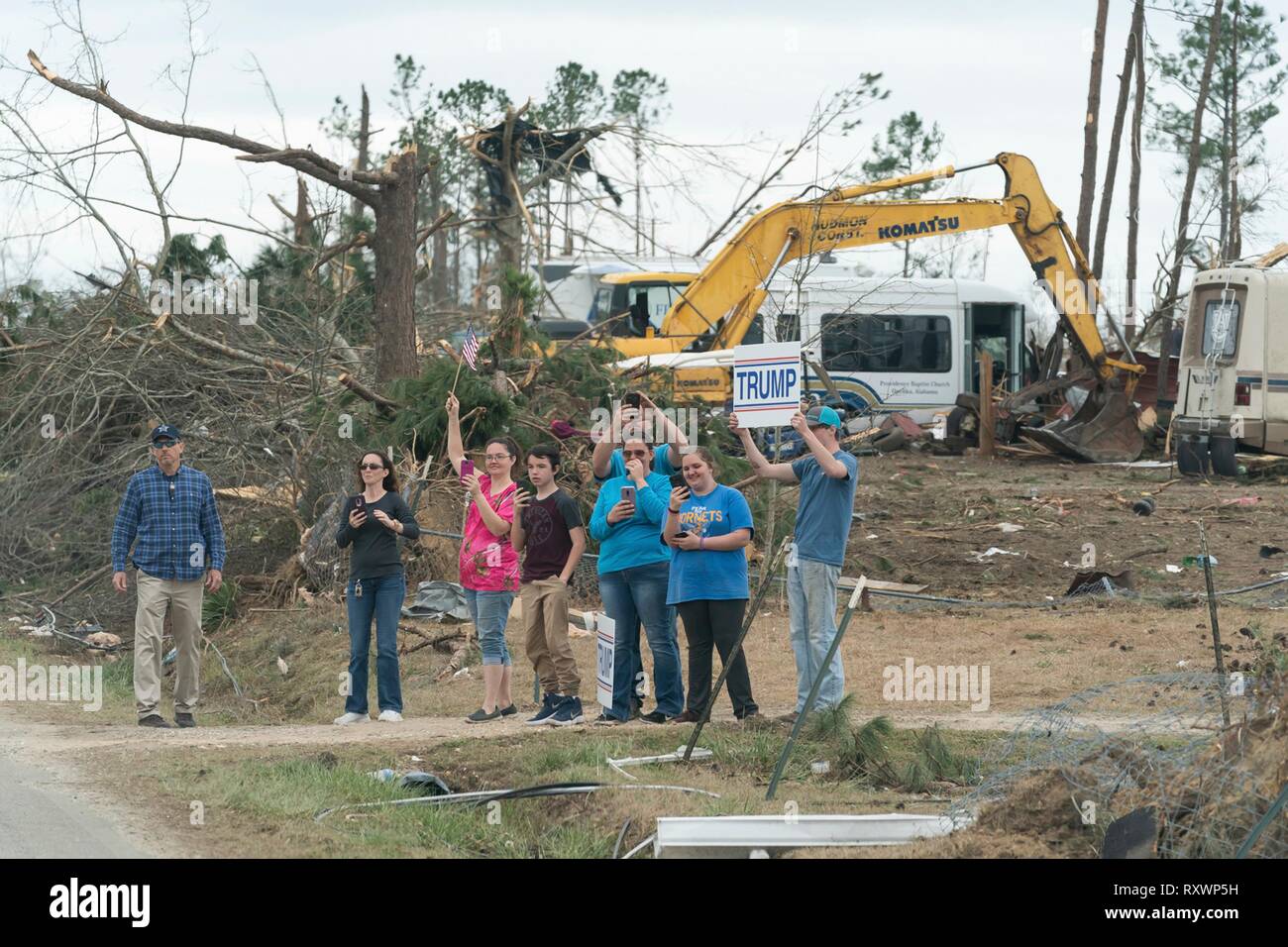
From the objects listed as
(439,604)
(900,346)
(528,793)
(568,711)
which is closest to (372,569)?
(568,711)

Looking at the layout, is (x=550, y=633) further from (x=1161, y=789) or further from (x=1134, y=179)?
(x=1134, y=179)

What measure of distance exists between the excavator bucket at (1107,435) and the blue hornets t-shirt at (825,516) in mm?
16959

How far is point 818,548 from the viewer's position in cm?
906

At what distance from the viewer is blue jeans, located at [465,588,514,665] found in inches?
394

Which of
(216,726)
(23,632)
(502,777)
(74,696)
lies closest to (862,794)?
(502,777)

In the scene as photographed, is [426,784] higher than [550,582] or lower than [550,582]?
lower

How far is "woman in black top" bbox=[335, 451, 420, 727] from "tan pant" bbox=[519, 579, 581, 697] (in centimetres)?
97

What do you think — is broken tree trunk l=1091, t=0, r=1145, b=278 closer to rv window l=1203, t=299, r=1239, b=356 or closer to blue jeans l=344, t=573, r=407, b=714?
rv window l=1203, t=299, r=1239, b=356

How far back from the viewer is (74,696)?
1230 centimetres

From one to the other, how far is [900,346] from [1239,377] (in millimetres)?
7998

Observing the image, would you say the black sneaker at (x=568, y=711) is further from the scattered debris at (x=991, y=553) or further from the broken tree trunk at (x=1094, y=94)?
the broken tree trunk at (x=1094, y=94)

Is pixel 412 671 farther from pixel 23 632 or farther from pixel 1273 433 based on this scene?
pixel 1273 433
